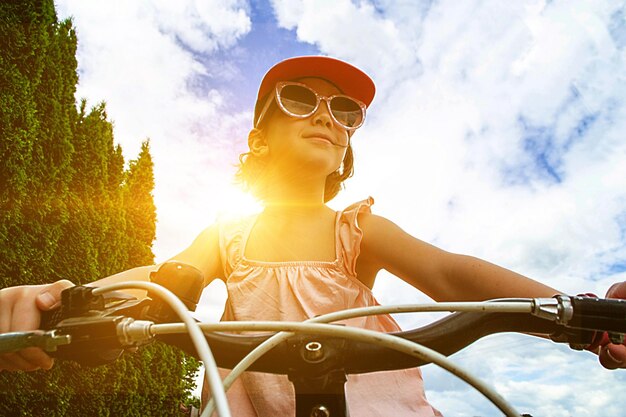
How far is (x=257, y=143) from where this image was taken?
2.62m

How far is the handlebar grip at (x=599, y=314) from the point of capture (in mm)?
833

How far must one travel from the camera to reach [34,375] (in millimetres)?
6230

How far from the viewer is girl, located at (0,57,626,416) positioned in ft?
5.34

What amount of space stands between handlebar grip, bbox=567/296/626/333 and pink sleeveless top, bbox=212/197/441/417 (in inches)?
34.1

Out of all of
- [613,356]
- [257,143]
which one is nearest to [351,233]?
[257,143]

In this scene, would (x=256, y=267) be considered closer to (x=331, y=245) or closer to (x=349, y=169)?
(x=331, y=245)

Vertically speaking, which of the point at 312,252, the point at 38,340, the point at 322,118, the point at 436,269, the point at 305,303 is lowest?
the point at 38,340

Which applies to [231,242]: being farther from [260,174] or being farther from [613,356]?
[613,356]

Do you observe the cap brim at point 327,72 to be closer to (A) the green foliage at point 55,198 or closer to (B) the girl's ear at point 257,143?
(B) the girl's ear at point 257,143

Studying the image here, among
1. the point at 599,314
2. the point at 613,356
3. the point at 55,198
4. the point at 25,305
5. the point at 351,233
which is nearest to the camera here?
the point at 599,314

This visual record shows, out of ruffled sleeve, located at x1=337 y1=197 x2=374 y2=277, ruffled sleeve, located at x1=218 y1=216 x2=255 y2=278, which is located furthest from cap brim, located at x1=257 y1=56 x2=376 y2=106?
ruffled sleeve, located at x1=218 y1=216 x2=255 y2=278

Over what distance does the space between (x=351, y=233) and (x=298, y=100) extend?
2.20ft

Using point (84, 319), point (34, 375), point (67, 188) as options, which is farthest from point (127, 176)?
point (84, 319)

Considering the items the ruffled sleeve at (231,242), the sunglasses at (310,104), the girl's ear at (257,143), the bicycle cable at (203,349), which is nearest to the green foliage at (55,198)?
the girl's ear at (257,143)
